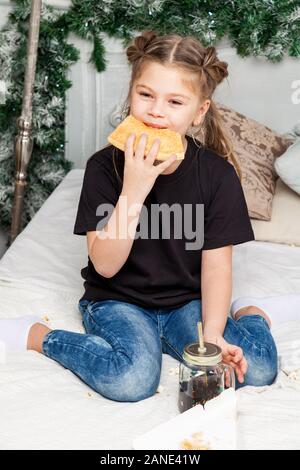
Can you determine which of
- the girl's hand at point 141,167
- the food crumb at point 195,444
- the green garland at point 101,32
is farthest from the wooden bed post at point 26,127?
the food crumb at point 195,444

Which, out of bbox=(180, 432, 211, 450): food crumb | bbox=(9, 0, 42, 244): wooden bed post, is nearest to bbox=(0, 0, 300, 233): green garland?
bbox=(9, 0, 42, 244): wooden bed post

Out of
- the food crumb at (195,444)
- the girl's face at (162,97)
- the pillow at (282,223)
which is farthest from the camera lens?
the pillow at (282,223)

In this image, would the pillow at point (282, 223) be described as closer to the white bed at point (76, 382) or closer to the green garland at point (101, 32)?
the white bed at point (76, 382)

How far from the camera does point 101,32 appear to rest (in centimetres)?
275

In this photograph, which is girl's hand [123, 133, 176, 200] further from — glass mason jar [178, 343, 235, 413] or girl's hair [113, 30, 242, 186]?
glass mason jar [178, 343, 235, 413]

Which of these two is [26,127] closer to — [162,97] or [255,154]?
[255,154]

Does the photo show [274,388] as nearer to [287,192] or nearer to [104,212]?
[104,212]

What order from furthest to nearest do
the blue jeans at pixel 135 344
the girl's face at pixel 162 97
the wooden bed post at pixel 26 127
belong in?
the wooden bed post at pixel 26 127 < the girl's face at pixel 162 97 < the blue jeans at pixel 135 344

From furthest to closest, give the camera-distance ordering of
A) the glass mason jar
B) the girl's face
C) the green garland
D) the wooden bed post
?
the green garland → the wooden bed post → the girl's face → the glass mason jar

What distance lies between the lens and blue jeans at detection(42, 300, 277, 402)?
1.58 m

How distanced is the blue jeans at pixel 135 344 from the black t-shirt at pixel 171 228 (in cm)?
4

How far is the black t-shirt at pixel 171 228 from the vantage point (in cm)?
180
